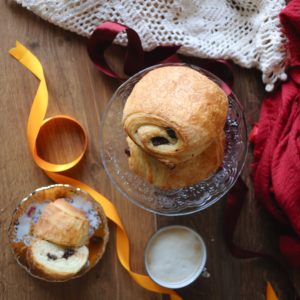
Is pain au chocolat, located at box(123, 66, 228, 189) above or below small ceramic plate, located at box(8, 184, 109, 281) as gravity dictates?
above

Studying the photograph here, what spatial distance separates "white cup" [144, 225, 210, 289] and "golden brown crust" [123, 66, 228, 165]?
→ 250mm

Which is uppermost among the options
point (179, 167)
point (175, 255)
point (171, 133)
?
point (171, 133)

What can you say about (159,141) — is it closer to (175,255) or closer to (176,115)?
(176,115)

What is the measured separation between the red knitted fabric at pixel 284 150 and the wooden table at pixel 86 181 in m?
0.04

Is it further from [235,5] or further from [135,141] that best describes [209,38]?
[135,141]

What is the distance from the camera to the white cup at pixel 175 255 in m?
1.03

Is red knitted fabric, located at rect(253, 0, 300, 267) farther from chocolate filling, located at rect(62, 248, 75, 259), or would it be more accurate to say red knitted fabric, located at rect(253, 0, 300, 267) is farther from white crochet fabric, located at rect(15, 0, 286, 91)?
chocolate filling, located at rect(62, 248, 75, 259)

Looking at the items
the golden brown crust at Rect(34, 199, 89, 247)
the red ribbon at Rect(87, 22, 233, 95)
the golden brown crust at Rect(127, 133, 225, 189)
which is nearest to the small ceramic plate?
the golden brown crust at Rect(34, 199, 89, 247)

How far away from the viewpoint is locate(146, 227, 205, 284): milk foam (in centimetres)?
103

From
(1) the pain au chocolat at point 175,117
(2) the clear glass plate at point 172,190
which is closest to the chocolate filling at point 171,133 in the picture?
(1) the pain au chocolat at point 175,117

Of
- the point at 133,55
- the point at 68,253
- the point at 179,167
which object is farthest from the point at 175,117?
the point at 68,253

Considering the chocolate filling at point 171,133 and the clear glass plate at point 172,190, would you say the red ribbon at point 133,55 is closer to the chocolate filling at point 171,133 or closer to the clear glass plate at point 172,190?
the clear glass plate at point 172,190

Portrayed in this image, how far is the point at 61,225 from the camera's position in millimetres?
979

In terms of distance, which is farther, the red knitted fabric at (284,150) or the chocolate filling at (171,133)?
the red knitted fabric at (284,150)
